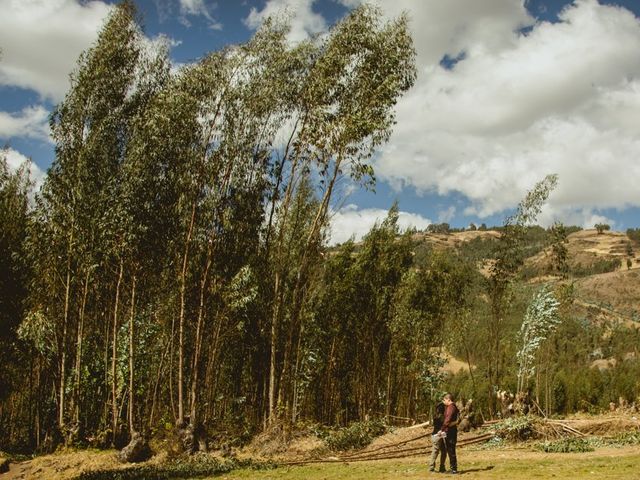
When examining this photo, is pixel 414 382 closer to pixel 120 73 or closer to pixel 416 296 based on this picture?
pixel 416 296

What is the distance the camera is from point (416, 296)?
4062 centimetres

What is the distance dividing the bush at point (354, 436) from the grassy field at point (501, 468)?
3.20 m

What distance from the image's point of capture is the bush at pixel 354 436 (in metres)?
22.7

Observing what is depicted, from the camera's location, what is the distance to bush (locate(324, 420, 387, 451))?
22.7 m

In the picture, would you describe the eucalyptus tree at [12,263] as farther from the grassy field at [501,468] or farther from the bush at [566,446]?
the bush at [566,446]

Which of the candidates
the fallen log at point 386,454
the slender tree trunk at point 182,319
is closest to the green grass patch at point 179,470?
the fallen log at point 386,454

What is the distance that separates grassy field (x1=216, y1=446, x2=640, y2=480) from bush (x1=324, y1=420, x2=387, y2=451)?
320cm

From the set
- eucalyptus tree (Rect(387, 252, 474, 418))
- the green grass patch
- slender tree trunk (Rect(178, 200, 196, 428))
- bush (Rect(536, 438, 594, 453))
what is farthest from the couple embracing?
eucalyptus tree (Rect(387, 252, 474, 418))

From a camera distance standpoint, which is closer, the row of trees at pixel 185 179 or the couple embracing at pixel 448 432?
the couple embracing at pixel 448 432

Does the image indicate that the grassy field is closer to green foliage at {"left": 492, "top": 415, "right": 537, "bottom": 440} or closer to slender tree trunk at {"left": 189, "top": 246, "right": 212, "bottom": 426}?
green foliage at {"left": 492, "top": 415, "right": 537, "bottom": 440}

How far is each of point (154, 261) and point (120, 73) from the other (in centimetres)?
922

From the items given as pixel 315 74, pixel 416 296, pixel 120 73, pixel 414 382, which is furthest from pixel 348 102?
pixel 414 382

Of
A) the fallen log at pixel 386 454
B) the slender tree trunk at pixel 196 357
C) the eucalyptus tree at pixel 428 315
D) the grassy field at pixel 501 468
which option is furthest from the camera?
the eucalyptus tree at pixel 428 315

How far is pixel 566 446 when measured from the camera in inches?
783
